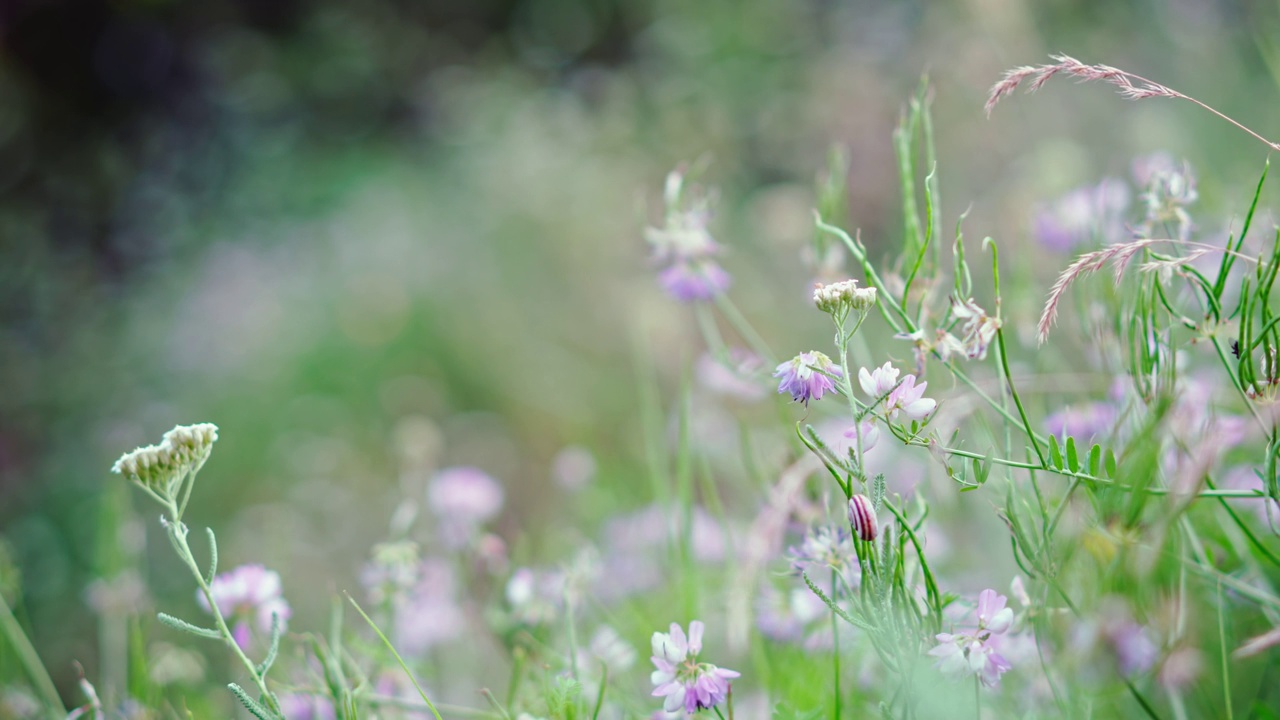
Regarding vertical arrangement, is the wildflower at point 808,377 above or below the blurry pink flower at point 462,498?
below

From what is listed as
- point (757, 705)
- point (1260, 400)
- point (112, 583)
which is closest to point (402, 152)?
point (112, 583)

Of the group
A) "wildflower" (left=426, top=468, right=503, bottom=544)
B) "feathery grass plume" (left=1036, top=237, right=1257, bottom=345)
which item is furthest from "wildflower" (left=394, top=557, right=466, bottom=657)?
"feathery grass plume" (left=1036, top=237, right=1257, bottom=345)

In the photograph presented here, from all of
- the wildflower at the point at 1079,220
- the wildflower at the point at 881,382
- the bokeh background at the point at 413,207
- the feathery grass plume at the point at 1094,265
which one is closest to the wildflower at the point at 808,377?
the wildflower at the point at 881,382

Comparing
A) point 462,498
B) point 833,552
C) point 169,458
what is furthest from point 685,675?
point 462,498

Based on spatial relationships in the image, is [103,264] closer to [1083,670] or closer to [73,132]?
[73,132]

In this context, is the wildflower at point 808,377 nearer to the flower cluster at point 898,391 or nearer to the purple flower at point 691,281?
the flower cluster at point 898,391

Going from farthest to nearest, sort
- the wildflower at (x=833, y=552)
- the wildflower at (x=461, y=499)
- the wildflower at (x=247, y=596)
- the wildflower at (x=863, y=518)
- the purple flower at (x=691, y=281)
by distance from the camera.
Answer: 1. the wildflower at (x=461, y=499)
2. the purple flower at (x=691, y=281)
3. the wildflower at (x=247, y=596)
4. the wildflower at (x=833, y=552)
5. the wildflower at (x=863, y=518)

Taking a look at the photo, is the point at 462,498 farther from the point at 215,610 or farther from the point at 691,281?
the point at 215,610
